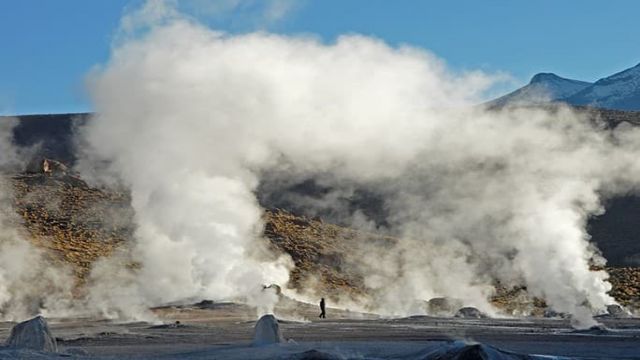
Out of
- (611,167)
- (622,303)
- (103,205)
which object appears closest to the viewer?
(622,303)

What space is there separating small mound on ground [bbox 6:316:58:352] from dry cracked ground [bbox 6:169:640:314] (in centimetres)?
3921

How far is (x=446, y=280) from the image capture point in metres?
69.2

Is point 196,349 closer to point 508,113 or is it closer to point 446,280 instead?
point 446,280

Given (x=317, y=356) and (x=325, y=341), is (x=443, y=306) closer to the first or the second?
(x=325, y=341)

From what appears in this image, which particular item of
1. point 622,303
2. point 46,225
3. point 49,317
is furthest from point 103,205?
point 622,303

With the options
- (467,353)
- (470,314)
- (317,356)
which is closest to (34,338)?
(317,356)

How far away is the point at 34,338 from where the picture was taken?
18484 millimetres

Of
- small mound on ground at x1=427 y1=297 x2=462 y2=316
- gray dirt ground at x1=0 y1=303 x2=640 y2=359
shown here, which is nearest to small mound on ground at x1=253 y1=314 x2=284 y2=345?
gray dirt ground at x1=0 y1=303 x2=640 y2=359

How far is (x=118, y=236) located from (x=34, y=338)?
54472 mm

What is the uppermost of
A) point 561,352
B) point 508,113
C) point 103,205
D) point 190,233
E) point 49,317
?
point 508,113

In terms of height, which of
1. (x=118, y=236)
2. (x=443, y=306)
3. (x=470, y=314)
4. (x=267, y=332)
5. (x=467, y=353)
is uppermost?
(x=118, y=236)

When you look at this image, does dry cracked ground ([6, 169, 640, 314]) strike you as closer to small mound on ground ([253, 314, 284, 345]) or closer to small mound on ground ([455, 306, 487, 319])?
small mound on ground ([455, 306, 487, 319])

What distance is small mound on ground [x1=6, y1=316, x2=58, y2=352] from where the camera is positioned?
18312mm

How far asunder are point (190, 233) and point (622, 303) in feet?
86.2
